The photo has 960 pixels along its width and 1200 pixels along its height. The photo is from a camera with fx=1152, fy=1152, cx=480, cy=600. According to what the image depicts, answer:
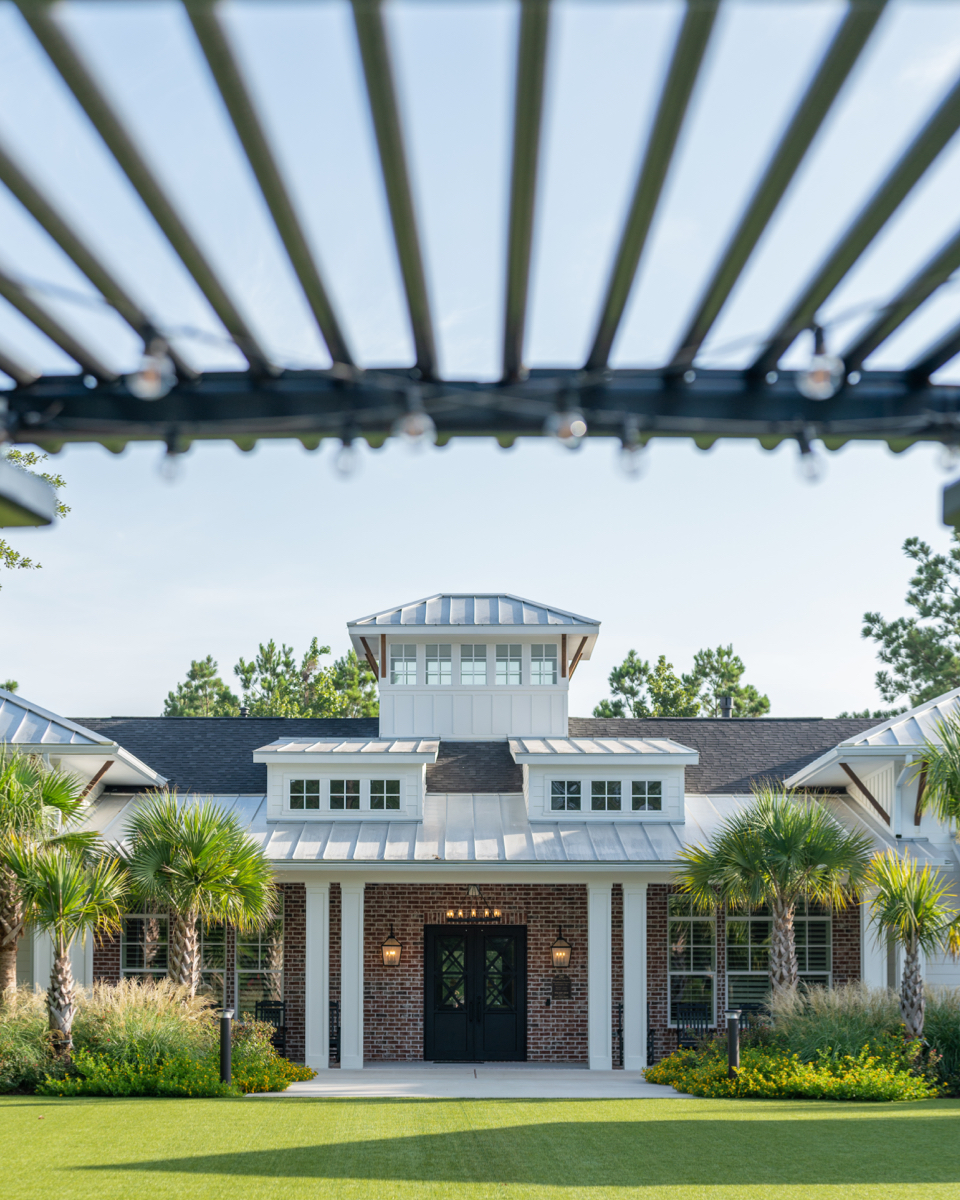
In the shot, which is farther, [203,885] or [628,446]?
[203,885]

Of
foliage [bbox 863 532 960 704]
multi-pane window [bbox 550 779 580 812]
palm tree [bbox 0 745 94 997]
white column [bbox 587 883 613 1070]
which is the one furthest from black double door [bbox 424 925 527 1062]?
foliage [bbox 863 532 960 704]

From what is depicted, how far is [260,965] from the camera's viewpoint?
1742cm

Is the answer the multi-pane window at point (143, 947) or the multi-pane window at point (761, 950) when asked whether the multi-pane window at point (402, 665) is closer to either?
the multi-pane window at point (143, 947)

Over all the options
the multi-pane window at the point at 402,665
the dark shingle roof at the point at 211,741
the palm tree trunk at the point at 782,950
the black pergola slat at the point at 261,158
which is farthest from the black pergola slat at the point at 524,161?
the multi-pane window at the point at 402,665

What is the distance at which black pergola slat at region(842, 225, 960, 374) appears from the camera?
320 centimetres

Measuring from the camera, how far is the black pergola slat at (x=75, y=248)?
2.91 metres

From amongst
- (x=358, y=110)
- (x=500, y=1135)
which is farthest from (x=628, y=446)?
(x=500, y=1135)

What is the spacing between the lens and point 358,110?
9.79 feet

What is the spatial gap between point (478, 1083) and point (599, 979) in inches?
103

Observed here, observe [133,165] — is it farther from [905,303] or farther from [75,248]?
[905,303]

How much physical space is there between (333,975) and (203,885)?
368 centimetres

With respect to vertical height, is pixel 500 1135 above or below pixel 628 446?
below

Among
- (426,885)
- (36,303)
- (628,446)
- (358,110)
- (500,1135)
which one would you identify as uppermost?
(358,110)

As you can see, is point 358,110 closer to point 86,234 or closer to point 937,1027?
point 86,234
